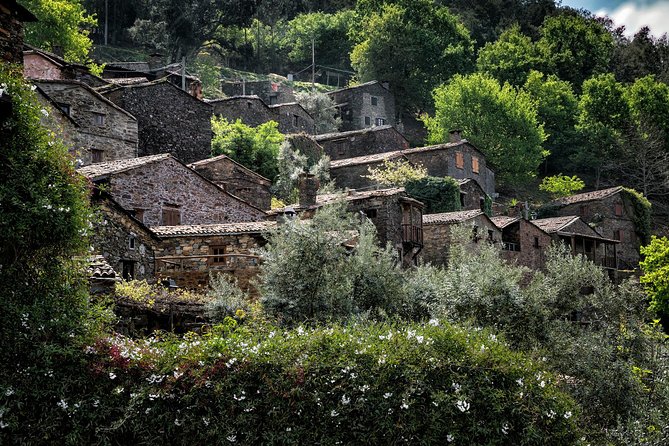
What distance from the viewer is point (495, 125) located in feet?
229

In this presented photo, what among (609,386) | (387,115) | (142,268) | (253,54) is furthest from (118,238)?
(253,54)

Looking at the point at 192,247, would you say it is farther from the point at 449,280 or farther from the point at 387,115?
the point at 387,115

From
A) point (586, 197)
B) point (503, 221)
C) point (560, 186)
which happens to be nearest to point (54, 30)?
point (503, 221)

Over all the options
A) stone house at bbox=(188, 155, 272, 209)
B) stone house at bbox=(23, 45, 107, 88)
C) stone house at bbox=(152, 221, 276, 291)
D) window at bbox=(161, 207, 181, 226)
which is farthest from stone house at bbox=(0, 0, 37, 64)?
stone house at bbox=(23, 45, 107, 88)

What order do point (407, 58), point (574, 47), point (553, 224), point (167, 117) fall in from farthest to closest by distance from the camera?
point (574, 47), point (407, 58), point (553, 224), point (167, 117)

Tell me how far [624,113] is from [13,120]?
70.3 metres

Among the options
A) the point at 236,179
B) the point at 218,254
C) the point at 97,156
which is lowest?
the point at 218,254

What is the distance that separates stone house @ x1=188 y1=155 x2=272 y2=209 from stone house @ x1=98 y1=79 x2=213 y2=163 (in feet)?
8.32

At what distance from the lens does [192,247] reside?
2945 centimetres

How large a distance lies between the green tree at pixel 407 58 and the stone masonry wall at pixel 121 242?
58.7 metres

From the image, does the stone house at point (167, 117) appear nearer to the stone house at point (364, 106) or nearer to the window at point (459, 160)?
the window at point (459, 160)

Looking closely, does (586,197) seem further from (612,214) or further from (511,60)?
(511,60)

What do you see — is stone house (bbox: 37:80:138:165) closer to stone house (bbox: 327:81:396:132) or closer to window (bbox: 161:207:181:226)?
window (bbox: 161:207:181:226)

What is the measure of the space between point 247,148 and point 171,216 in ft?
58.2
